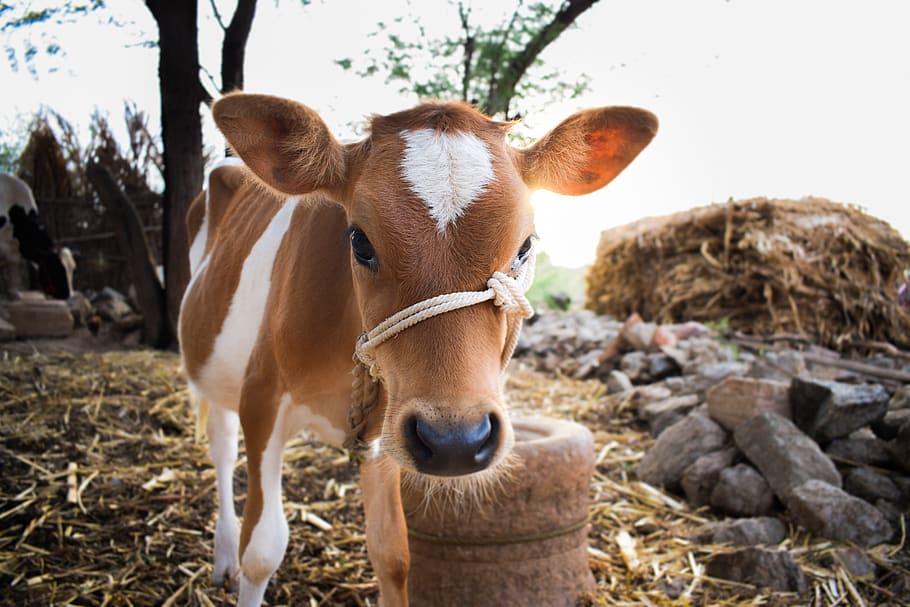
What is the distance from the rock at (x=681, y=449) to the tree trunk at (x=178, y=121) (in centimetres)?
536

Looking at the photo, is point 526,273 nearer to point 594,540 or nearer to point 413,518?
point 413,518

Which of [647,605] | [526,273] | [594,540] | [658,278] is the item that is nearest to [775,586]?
[647,605]

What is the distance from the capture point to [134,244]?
24.6ft

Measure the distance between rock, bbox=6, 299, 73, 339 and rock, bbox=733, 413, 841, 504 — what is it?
7715mm

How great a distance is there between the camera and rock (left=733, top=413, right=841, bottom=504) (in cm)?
338

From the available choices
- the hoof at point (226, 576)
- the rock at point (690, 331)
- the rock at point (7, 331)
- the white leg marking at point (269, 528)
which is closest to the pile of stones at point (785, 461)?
the white leg marking at point (269, 528)

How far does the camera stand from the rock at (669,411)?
191 inches

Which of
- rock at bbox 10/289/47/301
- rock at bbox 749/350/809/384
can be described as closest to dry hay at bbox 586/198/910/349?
rock at bbox 749/350/809/384

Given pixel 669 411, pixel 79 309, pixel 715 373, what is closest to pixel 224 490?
pixel 669 411

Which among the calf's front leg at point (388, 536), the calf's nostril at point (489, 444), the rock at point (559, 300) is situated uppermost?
the calf's nostril at point (489, 444)

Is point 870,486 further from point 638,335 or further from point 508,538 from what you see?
point 638,335

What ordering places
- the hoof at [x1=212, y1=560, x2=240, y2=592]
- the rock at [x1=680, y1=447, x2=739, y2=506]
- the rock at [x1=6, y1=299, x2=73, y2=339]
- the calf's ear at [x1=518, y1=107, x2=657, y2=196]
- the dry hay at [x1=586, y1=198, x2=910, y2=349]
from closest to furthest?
the calf's ear at [x1=518, y1=107, x2=657, y2=196], the hoof at [x1=212, y1=560, x2=240, y2=592], the rock at [x1=680, y1=447, x2=739, y2=506], the rock at [x1=6, y1=299, x2=73, y2=339], the dry hay at [x1=586, y1=198, x2=910, y2=349]

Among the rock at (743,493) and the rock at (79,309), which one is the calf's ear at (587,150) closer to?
the rock at (743,493)

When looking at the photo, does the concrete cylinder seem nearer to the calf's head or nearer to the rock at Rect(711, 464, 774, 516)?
the calf's head
